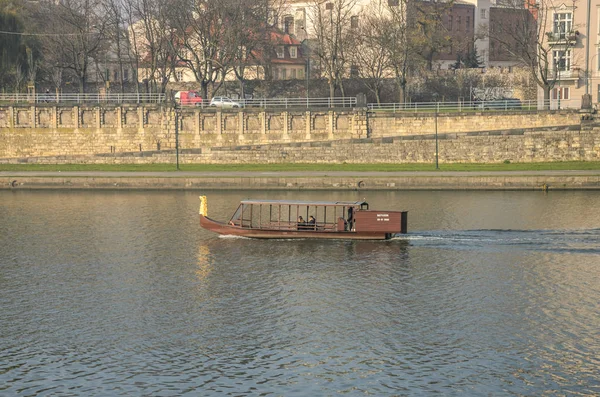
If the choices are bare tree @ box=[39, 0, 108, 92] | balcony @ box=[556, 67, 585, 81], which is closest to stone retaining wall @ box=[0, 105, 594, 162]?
balcony @ box=[556, 67, 585, 81]

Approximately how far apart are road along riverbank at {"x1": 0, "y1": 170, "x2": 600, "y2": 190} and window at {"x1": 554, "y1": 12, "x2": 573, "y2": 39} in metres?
20.2

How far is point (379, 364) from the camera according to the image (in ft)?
91.4

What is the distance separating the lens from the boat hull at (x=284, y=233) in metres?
45.3

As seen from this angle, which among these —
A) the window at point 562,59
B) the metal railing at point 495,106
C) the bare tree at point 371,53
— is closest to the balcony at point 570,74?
the window at point 562,59

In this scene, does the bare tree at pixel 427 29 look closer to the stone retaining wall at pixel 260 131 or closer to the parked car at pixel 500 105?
the parked car at pixel 500 105

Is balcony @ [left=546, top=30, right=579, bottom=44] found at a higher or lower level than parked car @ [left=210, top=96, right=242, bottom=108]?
higher

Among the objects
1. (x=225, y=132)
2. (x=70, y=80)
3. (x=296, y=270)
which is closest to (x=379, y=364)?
(x=296, y=270)

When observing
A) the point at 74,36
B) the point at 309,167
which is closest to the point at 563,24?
the point at 309,167

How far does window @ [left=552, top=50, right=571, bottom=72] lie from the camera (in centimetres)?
8381

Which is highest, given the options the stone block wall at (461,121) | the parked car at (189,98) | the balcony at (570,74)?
the balcony at (570,74)

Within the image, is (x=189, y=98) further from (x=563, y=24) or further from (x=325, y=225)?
(x=325, y=225)

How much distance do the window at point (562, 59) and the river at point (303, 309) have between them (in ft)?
112

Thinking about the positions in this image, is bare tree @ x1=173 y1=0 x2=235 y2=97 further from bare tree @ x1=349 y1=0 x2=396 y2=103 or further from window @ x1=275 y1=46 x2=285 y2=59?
window @ x1=275 y1=46 x2=285 y2=59

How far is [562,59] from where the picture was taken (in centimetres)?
8506
